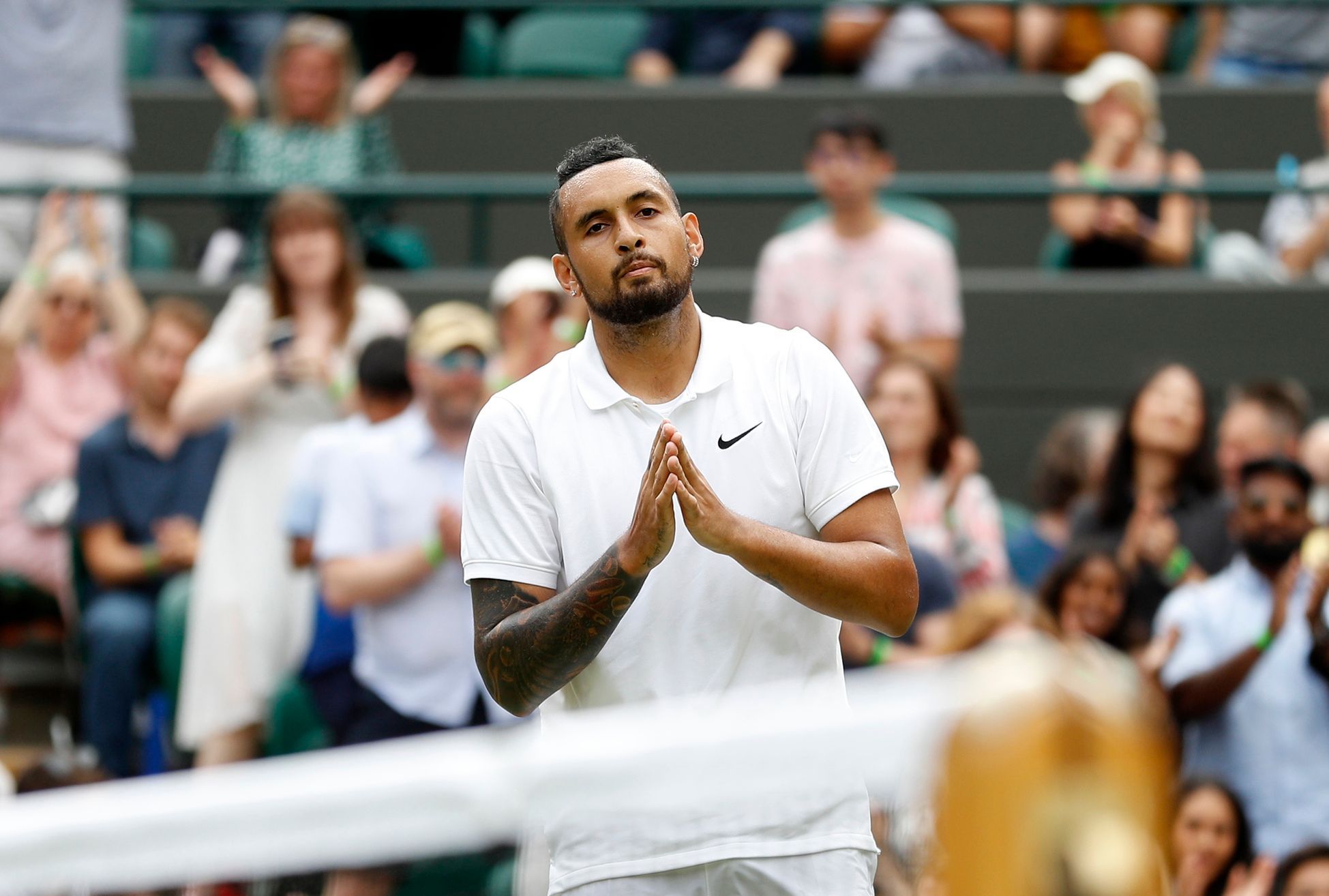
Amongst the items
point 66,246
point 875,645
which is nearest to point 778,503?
point 875,645

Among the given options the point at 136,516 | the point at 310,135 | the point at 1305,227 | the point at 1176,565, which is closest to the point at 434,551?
the point at 136,516

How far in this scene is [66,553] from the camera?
6.71 metres

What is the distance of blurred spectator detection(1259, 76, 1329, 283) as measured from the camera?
8266mm

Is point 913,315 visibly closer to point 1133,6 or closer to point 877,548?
point 1133,6

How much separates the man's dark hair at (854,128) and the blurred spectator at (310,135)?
84.4 inches

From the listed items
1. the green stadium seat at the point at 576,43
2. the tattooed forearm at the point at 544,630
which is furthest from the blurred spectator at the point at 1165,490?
the green stadium seat at the point at 576,43

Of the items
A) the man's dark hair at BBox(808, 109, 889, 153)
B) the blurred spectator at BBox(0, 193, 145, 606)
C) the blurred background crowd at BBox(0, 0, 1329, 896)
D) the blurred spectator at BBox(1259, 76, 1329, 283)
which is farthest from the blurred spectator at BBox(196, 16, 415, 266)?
the blurred spectator at BBox(1259, 76, 1329, 283)

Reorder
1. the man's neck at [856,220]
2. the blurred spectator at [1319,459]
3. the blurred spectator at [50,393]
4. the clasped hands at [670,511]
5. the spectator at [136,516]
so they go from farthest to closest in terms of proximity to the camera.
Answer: the man's neck at [856,220], the blurred spectator at [50,393], the blurred spectator at [1319,459], the spectator at [136,516], the clasped hands at [670,511]

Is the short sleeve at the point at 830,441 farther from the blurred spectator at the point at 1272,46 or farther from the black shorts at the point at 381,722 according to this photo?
the blurred spectator at the point at 1272,46

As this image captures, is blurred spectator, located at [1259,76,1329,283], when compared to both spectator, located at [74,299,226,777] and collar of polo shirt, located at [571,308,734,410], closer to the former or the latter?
spectator, located at [74,299,226,777]

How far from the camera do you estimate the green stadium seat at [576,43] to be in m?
9.98

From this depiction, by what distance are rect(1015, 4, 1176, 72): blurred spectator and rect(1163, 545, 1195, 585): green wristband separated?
162 inches

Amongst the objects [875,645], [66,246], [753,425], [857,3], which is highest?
[857,3]

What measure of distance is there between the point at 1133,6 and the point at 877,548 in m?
7.21
